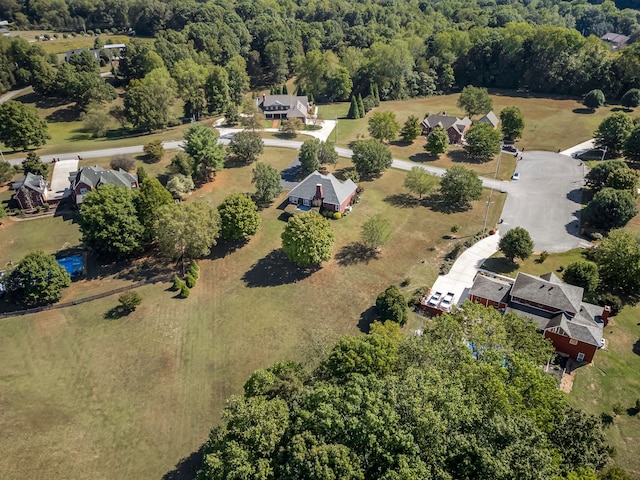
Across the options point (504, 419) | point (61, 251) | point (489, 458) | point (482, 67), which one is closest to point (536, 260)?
point (504, 419)

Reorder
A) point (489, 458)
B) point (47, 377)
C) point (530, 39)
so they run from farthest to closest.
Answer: point (530, 39), point (47, 377), point (489, 458)

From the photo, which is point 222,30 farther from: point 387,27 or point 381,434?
point 381,434

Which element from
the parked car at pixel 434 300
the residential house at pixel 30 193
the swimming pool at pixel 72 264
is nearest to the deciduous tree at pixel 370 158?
the parked car at pixel 434 300

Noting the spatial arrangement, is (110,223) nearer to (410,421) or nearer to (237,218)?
(237,218)

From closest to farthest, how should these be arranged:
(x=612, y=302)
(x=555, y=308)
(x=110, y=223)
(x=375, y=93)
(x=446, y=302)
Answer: (x=555, y=308) < (x=612, y=302) < (x=446, y=302) < (x=110, y=223) < (x=375, y=93)

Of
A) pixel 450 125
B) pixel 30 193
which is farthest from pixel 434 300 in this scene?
pixel 30 193
